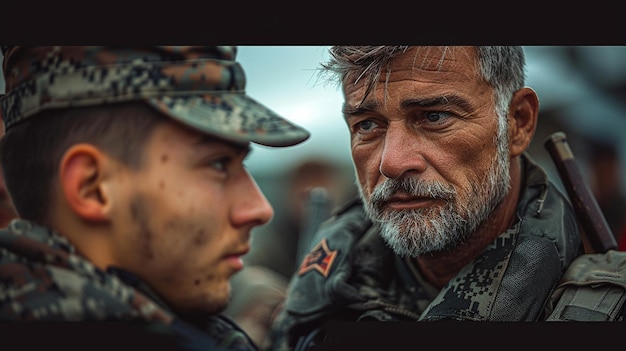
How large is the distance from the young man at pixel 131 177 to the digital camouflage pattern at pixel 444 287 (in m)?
0.67

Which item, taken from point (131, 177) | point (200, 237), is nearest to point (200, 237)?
point (200, 237)

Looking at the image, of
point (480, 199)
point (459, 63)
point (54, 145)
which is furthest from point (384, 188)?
point (54, 145)

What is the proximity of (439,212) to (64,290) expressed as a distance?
1.17 meters

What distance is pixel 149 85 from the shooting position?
1662 millimetres

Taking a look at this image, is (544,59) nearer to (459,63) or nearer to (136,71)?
(459,63)

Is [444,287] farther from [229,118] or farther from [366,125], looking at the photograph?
[229,118]

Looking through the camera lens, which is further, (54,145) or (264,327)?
(264,327)

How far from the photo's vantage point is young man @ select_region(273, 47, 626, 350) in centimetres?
214

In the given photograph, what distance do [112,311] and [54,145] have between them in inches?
17.5

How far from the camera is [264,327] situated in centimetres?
241

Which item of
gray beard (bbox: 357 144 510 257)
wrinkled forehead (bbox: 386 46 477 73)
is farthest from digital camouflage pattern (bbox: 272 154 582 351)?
wrinkled forehead (bbox: 386 46 477 73)

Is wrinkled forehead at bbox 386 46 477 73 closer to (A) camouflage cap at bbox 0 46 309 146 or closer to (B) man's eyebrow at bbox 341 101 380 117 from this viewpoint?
(B) man's eyebrow at bbox 341 101 380 117

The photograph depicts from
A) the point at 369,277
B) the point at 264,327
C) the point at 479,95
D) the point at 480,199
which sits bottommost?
the point at 264,327

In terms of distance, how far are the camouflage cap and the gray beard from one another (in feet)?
1.75
